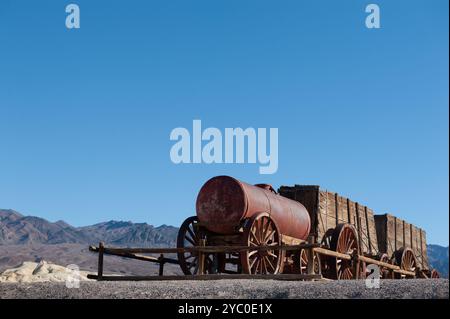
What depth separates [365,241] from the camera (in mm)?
21781

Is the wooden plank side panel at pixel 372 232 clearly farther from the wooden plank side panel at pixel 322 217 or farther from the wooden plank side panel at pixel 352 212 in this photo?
the wooden plank side panel at pixel 322 217

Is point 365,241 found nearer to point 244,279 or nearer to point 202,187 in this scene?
point 202,187

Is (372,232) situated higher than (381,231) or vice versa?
(381,231)

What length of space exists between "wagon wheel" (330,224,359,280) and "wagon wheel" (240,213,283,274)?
114 inches

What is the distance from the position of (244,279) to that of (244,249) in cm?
132

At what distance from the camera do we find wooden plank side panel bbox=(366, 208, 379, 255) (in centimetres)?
2225

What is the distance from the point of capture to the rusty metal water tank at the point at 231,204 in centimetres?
1538

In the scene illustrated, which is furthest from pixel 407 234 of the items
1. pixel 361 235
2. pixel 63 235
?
pixel 63 235

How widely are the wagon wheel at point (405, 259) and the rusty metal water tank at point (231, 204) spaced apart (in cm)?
864

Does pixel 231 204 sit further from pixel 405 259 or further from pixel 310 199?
pixel 405 259

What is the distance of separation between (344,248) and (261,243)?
467cm

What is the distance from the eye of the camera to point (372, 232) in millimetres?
22641

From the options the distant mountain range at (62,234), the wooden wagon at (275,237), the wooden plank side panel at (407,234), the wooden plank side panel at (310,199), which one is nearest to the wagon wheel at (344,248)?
the wooden wagon at (275,237)
